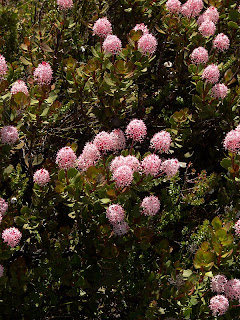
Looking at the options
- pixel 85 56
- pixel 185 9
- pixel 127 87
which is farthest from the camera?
pixel 85 56

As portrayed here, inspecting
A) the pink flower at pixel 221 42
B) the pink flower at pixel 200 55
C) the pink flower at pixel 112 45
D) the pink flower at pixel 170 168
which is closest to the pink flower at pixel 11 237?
the pink flower at pixel 170 168

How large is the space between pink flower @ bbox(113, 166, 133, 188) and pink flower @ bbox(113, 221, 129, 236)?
266 mm

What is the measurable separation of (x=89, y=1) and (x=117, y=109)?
144cm

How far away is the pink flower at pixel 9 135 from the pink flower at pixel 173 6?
5.16ft

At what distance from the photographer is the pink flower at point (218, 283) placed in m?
2.52

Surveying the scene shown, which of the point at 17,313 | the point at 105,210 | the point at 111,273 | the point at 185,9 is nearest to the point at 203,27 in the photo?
the point at 185,9

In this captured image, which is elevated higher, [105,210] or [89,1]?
[89,1]

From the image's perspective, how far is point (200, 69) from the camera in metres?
3.23

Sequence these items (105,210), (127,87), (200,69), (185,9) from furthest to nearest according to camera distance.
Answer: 1. (185,9)
2. (200,69)
3. (127,87)
4. (105,210)

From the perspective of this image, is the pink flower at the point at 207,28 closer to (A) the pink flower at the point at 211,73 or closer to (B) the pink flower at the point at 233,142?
(A) the pink flower at the point at 211,73

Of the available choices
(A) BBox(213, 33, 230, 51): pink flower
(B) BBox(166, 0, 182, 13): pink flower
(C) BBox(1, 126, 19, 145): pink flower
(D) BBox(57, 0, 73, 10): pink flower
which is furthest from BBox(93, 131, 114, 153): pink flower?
(B) BBox(166, 0, 182, 13): pink flower

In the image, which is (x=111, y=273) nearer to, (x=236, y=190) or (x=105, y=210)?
(x=105, y=210)

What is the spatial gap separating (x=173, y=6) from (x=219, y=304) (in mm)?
2110

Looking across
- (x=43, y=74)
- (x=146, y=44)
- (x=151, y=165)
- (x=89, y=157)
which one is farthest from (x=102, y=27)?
(x=151, y=165)
